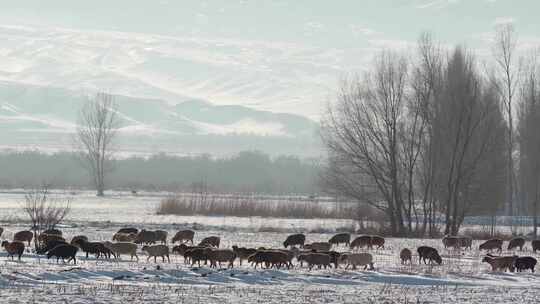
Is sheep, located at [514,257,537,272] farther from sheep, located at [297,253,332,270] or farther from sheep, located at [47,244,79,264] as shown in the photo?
sheep, located at [47,244,79,264]

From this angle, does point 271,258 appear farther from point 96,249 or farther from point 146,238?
point 146,238

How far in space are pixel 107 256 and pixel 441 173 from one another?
30.3 meters

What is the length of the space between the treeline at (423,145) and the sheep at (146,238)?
15.6 metres

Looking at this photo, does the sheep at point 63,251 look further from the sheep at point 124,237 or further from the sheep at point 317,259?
the sheep at point 124,237

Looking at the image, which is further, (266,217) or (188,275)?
(266,217)

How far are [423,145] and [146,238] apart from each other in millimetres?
23796

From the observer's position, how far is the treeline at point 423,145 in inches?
1865

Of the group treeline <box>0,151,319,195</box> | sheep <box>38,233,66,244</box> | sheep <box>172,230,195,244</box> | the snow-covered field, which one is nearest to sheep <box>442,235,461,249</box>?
the snow-covered field

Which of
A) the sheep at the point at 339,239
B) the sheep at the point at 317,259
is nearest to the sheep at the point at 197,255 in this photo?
the sheep at the point at 317,259

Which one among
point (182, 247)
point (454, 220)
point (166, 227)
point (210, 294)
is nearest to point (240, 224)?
point (166, 227)

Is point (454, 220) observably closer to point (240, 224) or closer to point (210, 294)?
point (240, 224)

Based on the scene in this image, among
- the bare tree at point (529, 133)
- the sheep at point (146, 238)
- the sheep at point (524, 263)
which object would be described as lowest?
the sheep at point (524, 263)

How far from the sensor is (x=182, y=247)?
1062 inches

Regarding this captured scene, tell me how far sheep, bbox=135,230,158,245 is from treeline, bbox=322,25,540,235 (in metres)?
15.6
